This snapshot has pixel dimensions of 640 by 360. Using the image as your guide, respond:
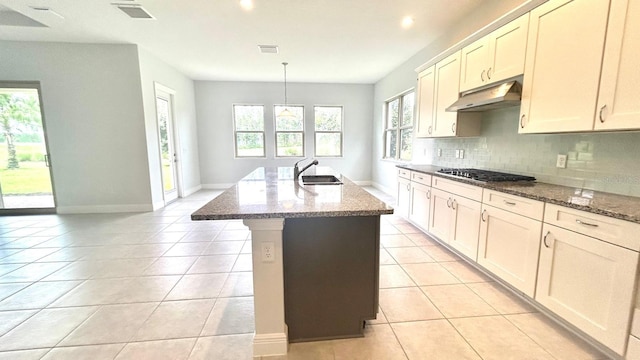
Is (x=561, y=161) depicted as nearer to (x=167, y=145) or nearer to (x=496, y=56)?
(x=496, y=56)

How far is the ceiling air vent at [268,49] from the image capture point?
4.31 m

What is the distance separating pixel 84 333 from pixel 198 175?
5.51m

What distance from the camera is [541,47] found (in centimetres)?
203

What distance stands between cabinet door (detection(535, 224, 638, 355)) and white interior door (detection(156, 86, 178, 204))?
5656mm

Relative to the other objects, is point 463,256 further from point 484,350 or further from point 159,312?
point 159,312

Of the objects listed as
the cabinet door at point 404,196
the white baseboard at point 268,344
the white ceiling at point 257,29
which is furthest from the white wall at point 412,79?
the white baseboard at point 268,344

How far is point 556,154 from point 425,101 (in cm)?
183

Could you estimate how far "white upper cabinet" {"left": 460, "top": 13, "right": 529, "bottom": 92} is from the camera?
7.27ft

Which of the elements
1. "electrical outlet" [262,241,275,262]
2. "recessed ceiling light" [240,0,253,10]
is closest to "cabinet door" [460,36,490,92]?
"recessed ceiling light" [240,0,253,10]

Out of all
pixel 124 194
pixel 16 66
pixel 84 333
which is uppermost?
pixel 16 66

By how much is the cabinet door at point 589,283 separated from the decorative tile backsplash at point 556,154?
629 mm

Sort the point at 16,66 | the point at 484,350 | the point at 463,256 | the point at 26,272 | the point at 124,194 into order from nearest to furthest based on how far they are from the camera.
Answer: the point at 484,350 < the point at 26,272 < the point at 463,256 < the point at 16,66 < the point at 124,194

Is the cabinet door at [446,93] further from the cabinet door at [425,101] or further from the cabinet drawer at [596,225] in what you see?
the cabinet drawer at [596,225]

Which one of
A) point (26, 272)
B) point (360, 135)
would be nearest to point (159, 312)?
point (26, 272)
